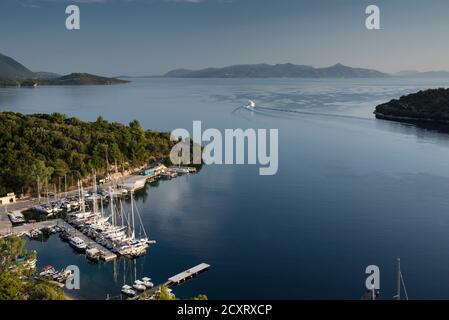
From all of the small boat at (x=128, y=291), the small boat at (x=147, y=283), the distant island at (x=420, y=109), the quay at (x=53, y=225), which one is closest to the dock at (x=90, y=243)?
the quay at (x=53, y=225)

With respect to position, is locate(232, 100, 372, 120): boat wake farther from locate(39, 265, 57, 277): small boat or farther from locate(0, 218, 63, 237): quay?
locate(39, 265, 57, 277): small boat

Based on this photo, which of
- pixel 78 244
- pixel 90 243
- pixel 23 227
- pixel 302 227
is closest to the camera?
pixel 78 244

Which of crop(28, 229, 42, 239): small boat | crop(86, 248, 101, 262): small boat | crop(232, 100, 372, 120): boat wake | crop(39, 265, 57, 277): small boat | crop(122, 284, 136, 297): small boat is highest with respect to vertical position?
crop(232, 100, 372, 120): boat wake

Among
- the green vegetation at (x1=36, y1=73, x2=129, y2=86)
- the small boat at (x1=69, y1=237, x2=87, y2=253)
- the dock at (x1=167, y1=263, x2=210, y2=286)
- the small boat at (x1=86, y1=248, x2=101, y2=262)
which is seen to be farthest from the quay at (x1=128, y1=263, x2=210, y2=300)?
the green vegetation at (x1=36, y1=73, x2=129, y2=86)

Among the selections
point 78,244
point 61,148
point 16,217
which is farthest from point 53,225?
point 61,148

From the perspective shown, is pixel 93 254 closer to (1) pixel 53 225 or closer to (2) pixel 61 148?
(1) pixel 53 225
